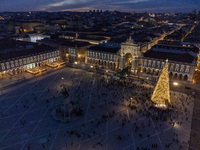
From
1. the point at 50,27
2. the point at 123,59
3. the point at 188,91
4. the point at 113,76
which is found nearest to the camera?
the point at 188,91

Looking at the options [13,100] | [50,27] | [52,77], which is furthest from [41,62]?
[50,27]

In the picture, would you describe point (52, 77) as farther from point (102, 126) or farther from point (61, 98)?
point (102, 126)

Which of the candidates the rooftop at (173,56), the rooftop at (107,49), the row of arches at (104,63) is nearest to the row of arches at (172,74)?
the rooftop at (173,56)

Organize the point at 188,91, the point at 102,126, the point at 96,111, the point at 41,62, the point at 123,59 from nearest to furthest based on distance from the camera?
the point at 102,126 < the point at 96,111 < the point at 188,91 < the point at 123,59 < the point at 41,62

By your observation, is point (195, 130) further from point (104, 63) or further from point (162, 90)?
→ point (104, 63)

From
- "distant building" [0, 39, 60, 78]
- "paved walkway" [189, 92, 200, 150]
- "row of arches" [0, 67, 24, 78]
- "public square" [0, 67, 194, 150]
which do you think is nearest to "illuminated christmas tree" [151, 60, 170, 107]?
"public square" [0, 67, 194, 150]

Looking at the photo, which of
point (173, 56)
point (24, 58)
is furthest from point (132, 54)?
point (24, 58)

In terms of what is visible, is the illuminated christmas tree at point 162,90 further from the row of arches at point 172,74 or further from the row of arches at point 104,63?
the row of arches at point 104,63
